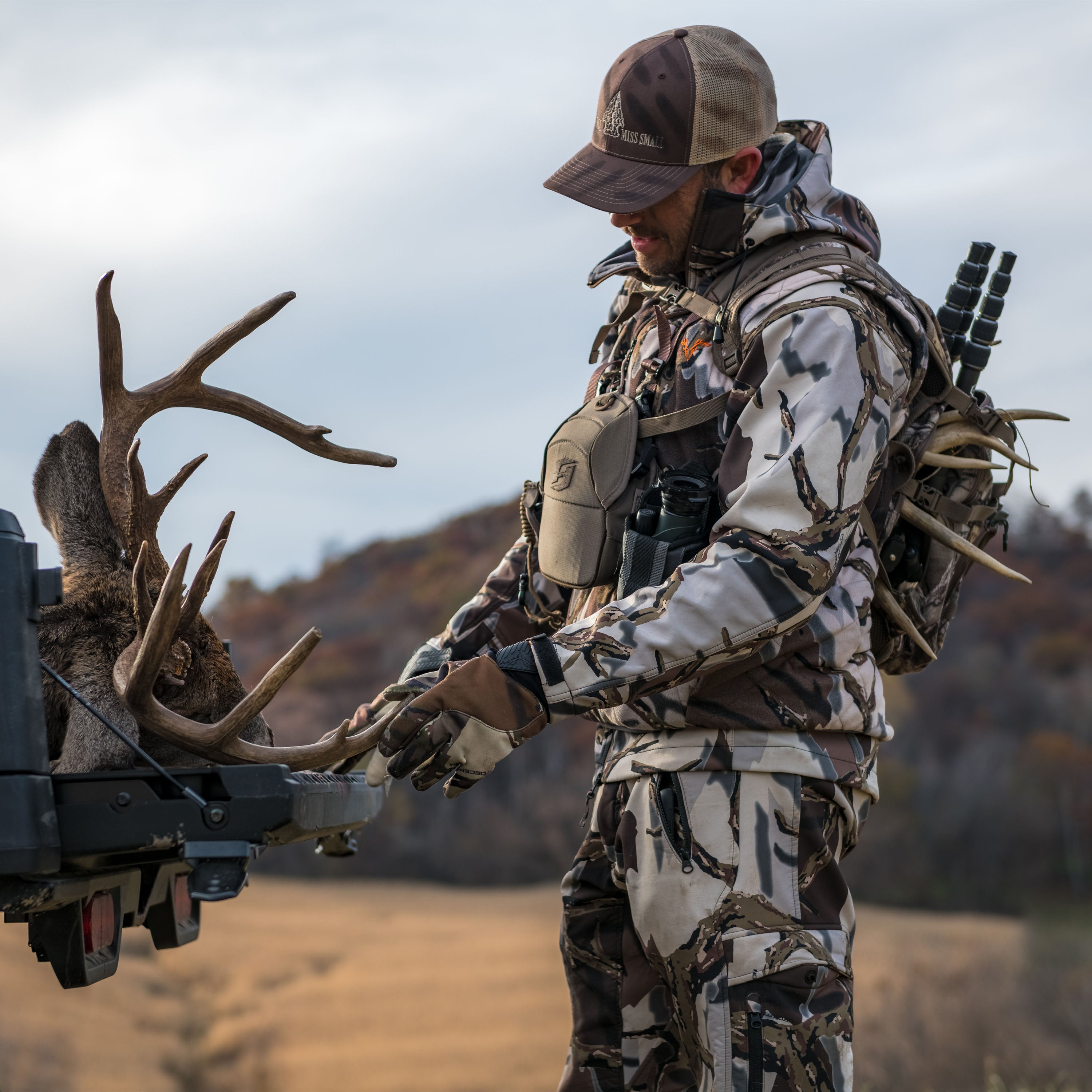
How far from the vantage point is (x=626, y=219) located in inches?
116

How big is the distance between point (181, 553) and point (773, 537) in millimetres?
1094

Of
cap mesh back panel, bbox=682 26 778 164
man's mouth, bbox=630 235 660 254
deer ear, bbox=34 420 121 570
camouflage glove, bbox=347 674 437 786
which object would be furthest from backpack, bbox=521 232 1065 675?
deer ear, bbox=34 420 121 570

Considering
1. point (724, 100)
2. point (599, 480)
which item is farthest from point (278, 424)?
point (724, 100)

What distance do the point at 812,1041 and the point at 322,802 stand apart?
3.39ft

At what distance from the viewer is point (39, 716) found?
227cm

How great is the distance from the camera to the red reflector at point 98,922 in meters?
2.56

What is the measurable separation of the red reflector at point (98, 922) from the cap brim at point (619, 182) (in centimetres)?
174

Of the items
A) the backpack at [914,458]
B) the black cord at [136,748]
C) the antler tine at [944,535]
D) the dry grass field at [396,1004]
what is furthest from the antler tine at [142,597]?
the dry grass field at [396,1004]

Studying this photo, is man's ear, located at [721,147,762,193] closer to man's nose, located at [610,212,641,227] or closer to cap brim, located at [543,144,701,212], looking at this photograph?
cap brim, located at [543,144,701,212]

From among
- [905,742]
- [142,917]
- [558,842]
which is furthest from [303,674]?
[142,917]

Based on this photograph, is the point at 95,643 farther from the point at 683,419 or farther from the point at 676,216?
the point at 676,216

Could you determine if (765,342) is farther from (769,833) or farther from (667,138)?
(769,833)

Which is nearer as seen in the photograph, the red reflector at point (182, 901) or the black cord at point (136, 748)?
the black cord at point (136, 748)

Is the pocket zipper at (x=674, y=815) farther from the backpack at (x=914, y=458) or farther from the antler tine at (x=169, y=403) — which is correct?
the antler tine at (x=169, y=403)
